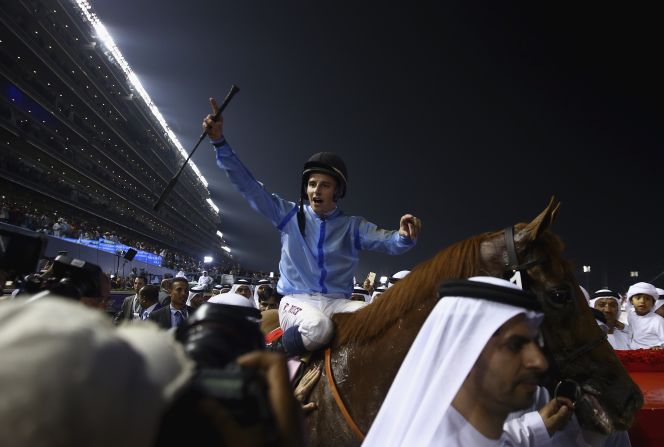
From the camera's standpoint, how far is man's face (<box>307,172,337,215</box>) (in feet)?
11.0

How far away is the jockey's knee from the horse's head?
3.23ft

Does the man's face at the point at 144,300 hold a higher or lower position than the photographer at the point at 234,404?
lower

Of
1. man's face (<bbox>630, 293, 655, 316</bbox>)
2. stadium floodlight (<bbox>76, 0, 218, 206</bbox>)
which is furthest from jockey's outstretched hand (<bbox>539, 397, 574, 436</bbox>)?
stadium floodlight (<bbox>76, 0, 218, 206</bbox>)

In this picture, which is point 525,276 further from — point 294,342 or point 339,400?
point 294,342

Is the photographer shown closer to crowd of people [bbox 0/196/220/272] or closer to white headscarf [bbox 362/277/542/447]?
white headscarf [bbox 362/277/542/447]

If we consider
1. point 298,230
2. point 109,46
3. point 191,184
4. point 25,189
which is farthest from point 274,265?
point 298,230

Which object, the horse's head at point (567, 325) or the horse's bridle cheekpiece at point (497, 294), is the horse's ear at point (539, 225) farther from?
the horse's bridle cheekpiece at point (497, 294)

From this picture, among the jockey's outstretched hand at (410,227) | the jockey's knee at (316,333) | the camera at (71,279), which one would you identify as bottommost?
the jockey's knee at (316,333)

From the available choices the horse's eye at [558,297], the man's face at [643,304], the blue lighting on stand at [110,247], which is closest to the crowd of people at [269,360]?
the horse's eye at [558,297]

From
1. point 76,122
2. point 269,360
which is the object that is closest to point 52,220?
point 76,122

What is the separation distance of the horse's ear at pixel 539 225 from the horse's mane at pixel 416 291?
223mm

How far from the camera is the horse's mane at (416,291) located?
8.20ft

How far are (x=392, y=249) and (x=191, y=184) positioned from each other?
54799mm

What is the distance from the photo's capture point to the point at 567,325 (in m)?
2.36
